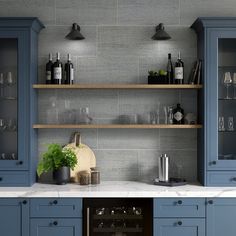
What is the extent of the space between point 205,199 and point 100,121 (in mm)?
1224

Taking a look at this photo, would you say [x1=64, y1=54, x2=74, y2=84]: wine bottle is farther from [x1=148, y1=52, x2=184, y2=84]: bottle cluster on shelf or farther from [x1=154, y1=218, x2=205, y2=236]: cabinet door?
[x1=154, y1=218, x2=205, y2=236]: cabinet door

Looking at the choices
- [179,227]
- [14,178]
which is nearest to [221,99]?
[179,227]

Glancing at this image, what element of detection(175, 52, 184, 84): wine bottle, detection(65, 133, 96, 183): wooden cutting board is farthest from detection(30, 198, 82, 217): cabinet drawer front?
detection(175, 52, 184, 84): wine bottle

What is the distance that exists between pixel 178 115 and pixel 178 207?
0.87 m

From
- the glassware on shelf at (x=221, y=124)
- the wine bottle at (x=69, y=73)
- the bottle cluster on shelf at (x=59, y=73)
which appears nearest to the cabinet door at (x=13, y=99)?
the bottle cluster on shelf at (x=59, y=73)

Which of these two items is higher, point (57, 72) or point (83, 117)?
point (57, 72)

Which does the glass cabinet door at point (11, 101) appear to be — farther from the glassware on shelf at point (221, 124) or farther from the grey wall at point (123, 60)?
the glassware on shelf at point (221, 124)

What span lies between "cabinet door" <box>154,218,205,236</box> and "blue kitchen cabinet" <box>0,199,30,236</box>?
1.06 m

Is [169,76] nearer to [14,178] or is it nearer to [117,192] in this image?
[117,192]

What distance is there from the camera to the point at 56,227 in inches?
166

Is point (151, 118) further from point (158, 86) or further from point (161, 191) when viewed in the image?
point (161, 191)

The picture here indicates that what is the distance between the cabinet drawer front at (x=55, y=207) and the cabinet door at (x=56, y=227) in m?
0.04

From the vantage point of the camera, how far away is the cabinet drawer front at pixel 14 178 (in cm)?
442

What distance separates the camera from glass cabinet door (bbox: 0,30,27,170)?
4.42 meters
